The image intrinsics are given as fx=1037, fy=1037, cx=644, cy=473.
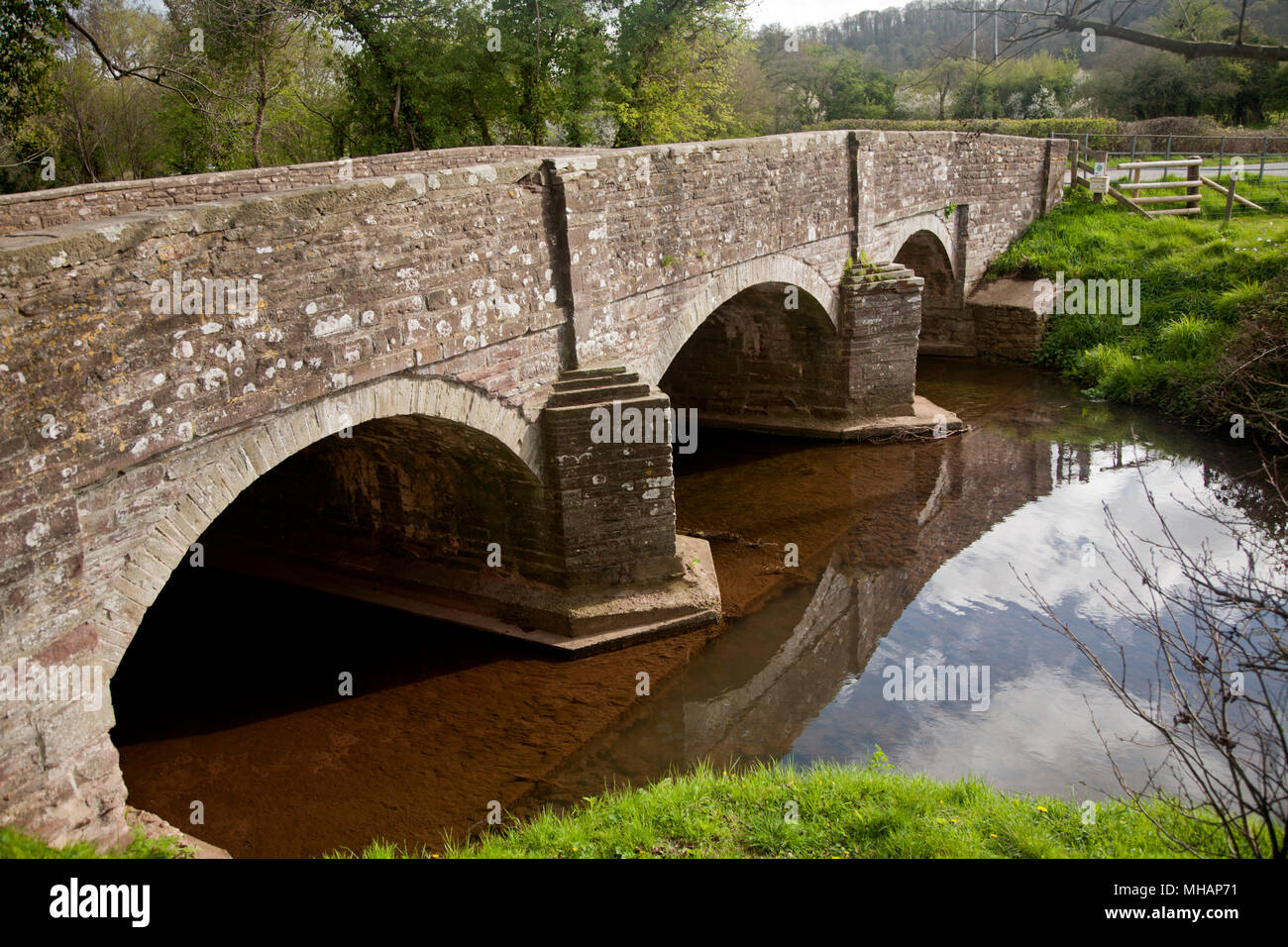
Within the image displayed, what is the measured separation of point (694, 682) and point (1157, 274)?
13.6m

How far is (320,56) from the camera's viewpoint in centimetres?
2542

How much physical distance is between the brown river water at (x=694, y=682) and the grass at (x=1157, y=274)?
314cm

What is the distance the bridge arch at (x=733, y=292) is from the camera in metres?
10.8

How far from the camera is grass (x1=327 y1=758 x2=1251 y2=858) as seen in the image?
572cm

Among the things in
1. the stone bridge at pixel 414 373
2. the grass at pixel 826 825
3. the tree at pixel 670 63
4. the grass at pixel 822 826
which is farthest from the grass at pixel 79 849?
the tree at pixel 670 63

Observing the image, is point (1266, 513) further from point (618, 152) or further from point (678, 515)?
point (618, 152)

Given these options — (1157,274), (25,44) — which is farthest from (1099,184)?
(25,44)

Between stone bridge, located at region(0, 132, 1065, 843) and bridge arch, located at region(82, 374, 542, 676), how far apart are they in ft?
0.06

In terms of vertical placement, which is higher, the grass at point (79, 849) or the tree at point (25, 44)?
the tree at point (25, 44)

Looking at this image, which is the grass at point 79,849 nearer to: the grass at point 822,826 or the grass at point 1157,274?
the grass at point 822,826

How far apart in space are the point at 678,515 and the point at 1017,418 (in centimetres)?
653

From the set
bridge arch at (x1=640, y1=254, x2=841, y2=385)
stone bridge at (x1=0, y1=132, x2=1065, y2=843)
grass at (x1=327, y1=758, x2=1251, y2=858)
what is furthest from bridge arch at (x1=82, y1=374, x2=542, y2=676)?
bridge arch at (x1=640, y1=254, x2=841, y2=385)

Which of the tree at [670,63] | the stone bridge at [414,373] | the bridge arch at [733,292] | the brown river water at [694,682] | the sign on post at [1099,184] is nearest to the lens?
the stone bridge at [414,373]

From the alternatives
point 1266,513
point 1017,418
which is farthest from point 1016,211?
point 1266,513
